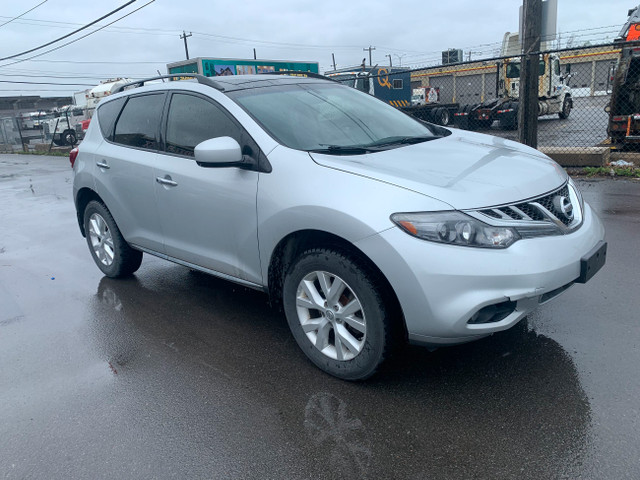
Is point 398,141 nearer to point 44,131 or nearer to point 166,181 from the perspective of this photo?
point 166,181

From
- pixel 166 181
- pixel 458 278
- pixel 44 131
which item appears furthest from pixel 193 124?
pixel 44 131

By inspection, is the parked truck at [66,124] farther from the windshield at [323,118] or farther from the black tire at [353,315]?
the black tire at [353,315]

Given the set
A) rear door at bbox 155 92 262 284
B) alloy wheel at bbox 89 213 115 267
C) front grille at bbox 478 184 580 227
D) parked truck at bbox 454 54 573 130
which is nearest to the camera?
front grille at bbox 478 184 580 227

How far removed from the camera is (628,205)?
667cm

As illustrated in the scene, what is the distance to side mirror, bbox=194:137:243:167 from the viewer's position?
3309 mm

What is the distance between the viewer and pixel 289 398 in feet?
10.1

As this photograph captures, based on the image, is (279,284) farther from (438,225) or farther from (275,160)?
(438,225)

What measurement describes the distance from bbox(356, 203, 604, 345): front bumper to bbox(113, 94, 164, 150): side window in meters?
2.32

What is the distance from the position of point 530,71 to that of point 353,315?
22.6 feet

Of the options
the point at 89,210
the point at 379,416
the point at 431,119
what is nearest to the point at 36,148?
the point at 431,119

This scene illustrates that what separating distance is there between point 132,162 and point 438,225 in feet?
9.09

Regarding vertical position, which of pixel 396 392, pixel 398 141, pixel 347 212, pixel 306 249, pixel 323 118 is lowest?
pixel 396 392

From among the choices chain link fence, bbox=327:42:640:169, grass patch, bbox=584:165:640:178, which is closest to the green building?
chain link fence, bbox=327:42:640:169

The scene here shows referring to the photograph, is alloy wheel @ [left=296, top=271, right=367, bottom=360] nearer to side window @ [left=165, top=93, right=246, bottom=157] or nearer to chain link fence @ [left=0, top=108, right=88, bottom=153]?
side window @ [left=165, top=93, right=246, bottom=157]
